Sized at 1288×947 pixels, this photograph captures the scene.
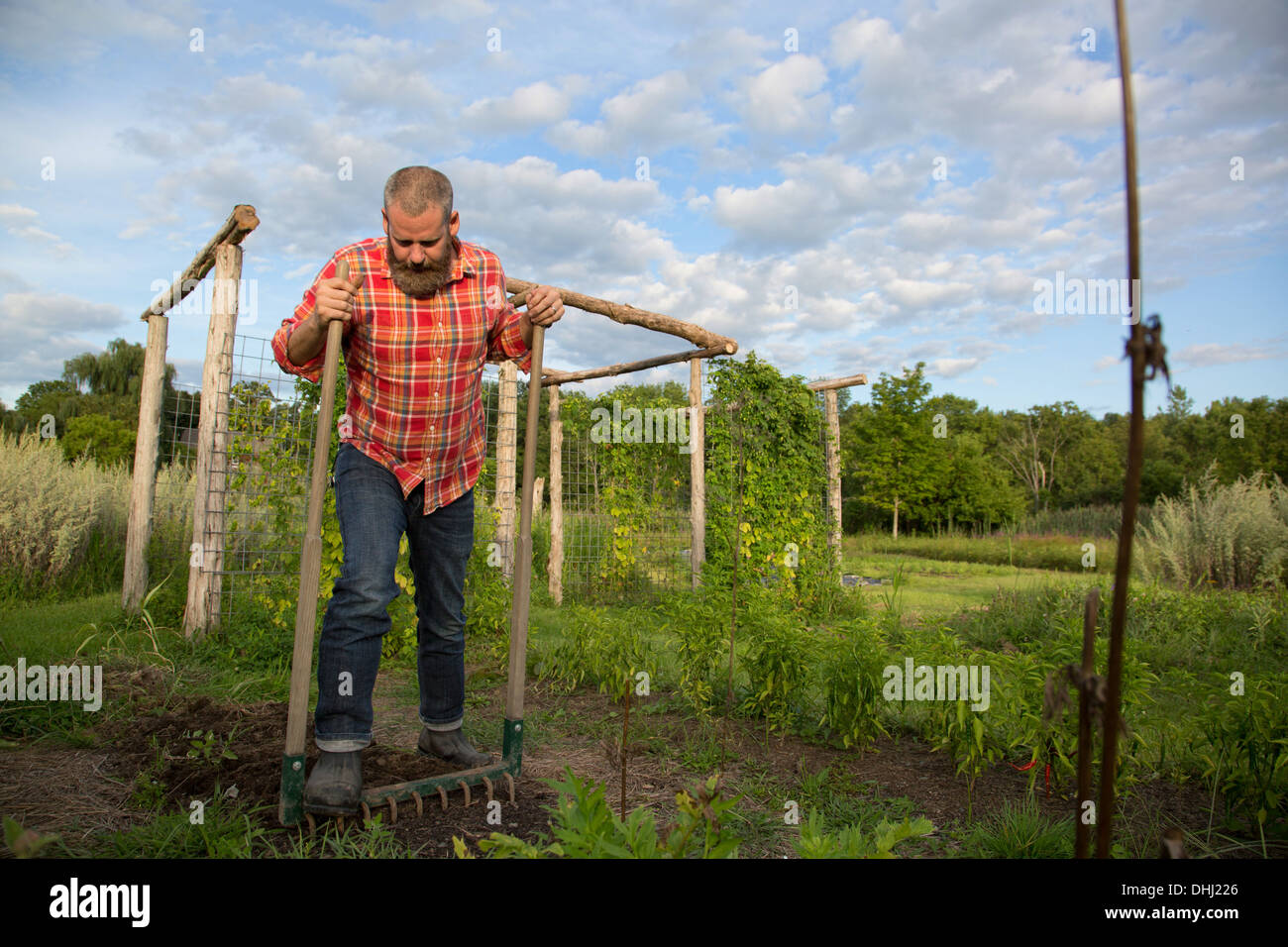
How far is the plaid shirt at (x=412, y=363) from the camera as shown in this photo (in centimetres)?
275

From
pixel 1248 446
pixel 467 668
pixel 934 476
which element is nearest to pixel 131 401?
pixel 934 476

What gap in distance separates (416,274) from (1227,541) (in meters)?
10.6

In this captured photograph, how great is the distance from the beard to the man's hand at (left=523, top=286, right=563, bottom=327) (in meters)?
0.36

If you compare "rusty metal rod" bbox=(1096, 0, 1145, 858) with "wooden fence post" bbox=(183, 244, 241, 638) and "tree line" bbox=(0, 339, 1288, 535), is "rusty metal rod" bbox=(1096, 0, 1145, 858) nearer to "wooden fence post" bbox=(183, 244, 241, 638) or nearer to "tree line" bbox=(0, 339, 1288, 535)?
"wooden fence post" bbox=(183, 244, 241, 638)

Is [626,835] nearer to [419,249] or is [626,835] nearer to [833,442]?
[419,249]

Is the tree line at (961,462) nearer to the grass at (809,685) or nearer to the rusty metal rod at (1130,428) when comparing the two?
the grass at (809,685)

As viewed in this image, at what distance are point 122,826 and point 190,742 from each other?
2.48 ft

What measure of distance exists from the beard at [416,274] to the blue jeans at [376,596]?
621 mm

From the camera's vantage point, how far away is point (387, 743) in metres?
3.62

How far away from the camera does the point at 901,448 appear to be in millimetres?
25344

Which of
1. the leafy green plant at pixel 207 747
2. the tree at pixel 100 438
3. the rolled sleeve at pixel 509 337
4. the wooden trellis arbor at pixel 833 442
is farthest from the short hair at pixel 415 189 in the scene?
the tree at pixel 100 438

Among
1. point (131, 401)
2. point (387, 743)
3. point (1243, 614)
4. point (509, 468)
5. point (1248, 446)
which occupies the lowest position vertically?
point (387, 743)

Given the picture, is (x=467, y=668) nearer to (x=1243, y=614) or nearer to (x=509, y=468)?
(x=509, y=468)
